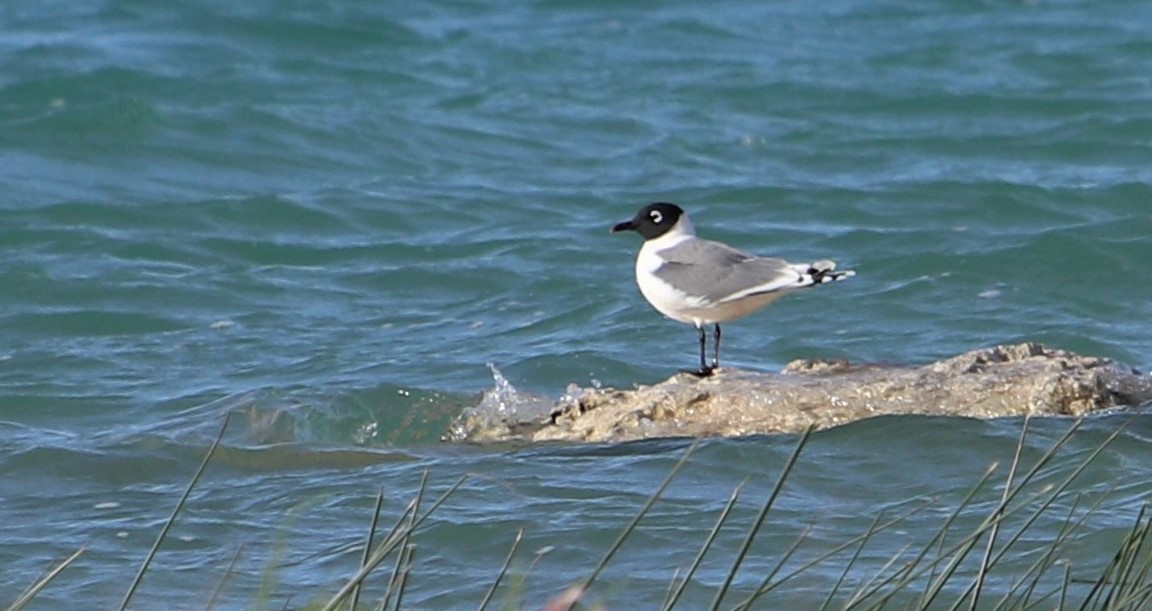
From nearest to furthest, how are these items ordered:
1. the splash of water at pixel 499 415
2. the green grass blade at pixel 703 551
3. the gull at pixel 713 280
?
1. the green grass blade at pixel 703 551
2. the gull at pixel 713 280
3. the splash of water at pixel 499 415

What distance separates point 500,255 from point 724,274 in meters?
4.36

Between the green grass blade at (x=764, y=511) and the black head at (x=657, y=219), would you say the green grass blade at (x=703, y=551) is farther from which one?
the black head at (x=657, y=219)

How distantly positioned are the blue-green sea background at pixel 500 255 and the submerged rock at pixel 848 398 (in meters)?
0.10

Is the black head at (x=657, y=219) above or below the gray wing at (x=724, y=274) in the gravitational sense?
above

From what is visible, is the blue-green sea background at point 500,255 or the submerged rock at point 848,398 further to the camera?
the submerged rock at point 848,398

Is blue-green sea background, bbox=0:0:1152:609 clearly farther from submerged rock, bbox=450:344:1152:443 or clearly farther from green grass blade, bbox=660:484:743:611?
green grass blade, bbox=660:484:743:611

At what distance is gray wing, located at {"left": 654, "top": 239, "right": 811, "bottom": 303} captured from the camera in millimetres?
6953

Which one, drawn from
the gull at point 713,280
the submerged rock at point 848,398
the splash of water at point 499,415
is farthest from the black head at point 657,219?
the submerged rock at point 848,398

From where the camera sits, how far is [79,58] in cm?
1647

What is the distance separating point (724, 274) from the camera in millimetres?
7082

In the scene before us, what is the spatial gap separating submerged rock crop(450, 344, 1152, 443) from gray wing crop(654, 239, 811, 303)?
313 mm

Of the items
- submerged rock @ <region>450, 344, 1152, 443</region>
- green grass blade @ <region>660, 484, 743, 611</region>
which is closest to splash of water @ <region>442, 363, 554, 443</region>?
submerged rock @ <region>450, 344, 1152, 443</region>

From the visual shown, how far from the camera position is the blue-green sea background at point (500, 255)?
6.03m

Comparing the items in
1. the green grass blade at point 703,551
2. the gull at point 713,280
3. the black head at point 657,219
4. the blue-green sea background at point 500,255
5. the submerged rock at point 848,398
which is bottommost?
the blue-green sea background at point 500,255
